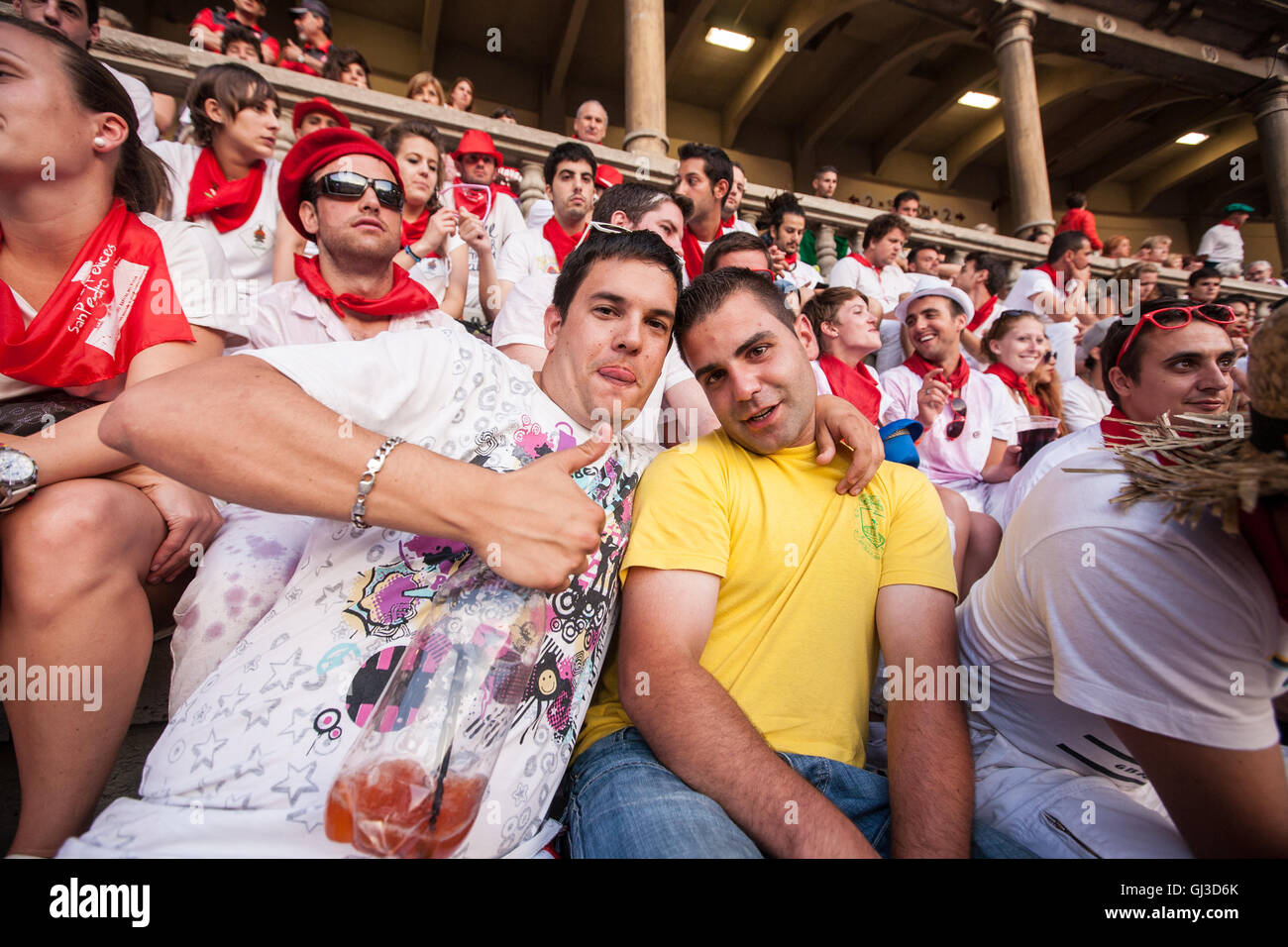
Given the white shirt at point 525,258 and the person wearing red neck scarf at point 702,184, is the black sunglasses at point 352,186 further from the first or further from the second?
the person wearing red neck scarf at point 702,184

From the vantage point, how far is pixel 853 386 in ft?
13.4

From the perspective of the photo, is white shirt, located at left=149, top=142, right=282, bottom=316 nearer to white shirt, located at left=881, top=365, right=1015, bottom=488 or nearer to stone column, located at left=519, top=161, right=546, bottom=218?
stone column, located at left=519, top=161, right=546, bottom=218

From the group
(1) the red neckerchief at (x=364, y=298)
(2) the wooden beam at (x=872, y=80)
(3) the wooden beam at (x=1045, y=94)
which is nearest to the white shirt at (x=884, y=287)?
(1) the red neckerchief at (x=364, y=298)

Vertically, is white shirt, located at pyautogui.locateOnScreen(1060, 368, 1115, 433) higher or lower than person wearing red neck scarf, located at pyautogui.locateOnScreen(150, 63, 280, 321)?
lower

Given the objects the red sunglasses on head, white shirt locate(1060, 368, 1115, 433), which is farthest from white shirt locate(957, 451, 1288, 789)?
white shirt locate(1060, 368, 1115, 433)

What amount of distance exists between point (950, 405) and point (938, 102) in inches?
597

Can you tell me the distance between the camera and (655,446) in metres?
1.96

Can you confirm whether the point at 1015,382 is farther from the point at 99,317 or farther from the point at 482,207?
the point at 99,317

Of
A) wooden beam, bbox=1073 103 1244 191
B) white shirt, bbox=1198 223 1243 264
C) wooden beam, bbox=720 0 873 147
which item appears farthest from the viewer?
wooden beam, bbox=1073 103 1244 191

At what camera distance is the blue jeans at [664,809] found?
47.0 inches

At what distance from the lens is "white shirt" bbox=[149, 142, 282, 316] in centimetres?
321

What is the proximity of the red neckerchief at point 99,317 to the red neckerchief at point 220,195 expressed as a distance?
5.53ft

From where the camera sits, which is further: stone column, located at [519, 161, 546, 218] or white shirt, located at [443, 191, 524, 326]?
stone column, located at [519, 161, 546, 218]

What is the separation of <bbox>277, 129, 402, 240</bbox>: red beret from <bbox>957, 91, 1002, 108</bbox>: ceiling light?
17295mm
